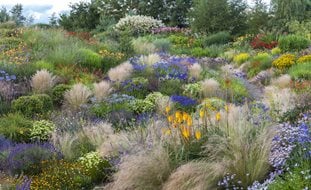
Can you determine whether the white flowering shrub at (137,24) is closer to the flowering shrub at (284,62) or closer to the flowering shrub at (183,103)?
the flowering shrub at (284,62)

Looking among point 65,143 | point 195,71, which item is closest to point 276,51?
point 195,71

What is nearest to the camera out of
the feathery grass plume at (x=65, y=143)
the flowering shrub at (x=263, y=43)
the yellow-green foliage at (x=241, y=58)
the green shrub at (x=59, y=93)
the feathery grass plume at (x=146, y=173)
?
the feathery grass plume at (x=146, y=173)

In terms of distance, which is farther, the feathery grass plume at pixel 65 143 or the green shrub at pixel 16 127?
the green shrub at pixel 16 127

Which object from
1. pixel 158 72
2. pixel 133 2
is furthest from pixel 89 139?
pixel 133 2

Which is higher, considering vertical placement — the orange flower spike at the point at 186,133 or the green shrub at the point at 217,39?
the orange flower spike at the point at 186,133

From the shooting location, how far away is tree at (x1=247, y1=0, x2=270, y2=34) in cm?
2434

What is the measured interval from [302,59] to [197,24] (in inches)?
449

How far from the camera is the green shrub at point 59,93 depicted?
9930 millimetres

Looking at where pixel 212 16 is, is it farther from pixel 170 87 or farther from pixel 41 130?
pixel 41 130

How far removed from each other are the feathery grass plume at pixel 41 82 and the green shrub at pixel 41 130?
2.31 meters

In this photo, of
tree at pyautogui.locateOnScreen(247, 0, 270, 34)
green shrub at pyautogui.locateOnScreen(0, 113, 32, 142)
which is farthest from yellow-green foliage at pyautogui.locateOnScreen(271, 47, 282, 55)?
green shrub at pyautogui.locateOnScreen(0, 113, 32, 142)

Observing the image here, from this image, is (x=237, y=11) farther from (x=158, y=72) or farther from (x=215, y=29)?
(x=158, y=72)

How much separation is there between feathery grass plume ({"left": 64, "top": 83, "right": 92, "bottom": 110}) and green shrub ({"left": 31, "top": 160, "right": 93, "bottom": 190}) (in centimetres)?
356

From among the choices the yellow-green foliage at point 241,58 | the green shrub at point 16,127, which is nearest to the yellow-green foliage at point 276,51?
the yellow-green foliage at point 241,58
